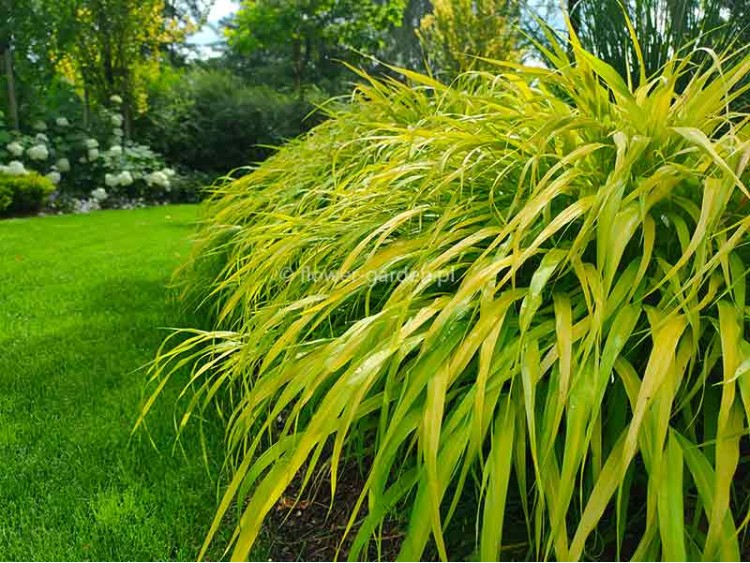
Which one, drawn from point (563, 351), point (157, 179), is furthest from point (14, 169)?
point (563, 351)

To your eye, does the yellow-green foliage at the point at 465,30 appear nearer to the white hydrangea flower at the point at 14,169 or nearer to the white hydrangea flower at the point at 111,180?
the white hydrangea flower at the point at 111,180

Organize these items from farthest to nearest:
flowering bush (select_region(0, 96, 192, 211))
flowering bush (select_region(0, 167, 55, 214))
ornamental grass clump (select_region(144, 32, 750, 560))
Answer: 1. flowering bush (select_region(0, 96, 192, 211))
2. flowering bush (select_region(0, 167, 55, 214))
3. ornamental grass clump (select_region(144, 32, 750, 560))

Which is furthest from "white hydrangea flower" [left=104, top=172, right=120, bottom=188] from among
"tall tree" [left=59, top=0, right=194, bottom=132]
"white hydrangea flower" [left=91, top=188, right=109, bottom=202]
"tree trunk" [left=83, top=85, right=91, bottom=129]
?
"tall tree" [left=59, top=0, right=194, bottom=132]

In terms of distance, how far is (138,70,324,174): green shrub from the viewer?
11.3m

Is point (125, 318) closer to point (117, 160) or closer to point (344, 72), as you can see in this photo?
point (117, 160)

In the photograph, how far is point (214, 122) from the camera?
11711mm

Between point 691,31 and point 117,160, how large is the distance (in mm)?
8527

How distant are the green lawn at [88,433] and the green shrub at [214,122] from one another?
7640 millimetres

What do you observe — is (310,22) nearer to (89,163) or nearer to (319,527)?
(89,163)

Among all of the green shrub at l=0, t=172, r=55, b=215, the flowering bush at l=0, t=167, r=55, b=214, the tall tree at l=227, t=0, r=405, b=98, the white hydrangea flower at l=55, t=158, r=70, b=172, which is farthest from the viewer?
the tall tree at l=227, t=0, r=405, b=98

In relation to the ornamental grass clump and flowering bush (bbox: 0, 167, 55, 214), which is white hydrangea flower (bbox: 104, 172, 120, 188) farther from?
the ornamental grass clump

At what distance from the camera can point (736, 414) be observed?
0.93 m

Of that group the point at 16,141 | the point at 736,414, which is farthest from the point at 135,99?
the point at 736,414

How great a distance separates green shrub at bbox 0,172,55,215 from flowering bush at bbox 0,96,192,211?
530 mm
